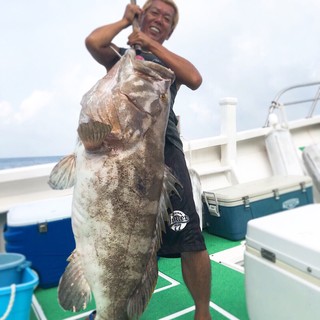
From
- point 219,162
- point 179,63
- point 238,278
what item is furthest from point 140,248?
point 219,162

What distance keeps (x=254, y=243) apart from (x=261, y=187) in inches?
110

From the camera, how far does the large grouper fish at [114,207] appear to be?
158 cm

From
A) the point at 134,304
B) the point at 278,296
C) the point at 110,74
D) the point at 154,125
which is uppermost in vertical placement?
the point at 110,74

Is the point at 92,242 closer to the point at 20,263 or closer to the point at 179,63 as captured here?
the point at 179,63

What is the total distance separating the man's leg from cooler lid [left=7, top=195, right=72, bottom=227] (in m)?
1.47

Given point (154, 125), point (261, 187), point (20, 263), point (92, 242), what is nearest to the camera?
point (92, 242)

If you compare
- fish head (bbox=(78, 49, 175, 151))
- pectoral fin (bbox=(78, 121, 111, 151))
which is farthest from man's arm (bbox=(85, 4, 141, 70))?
pectoral fin (bbox=(78, 121, 111, 151))

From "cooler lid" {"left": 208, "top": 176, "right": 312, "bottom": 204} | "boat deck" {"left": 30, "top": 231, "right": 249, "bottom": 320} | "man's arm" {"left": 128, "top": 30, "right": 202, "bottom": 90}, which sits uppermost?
"man's arm" {"left": 128, "top": 30, "right": 202, "bottom": 90}

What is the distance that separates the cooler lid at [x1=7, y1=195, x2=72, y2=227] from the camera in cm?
322

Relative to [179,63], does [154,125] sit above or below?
below

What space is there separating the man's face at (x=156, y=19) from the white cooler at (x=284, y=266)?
1323mm

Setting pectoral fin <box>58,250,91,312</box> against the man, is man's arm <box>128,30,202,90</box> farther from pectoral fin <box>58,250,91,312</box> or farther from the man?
pectoral fin <box>58,250,91,312</box>

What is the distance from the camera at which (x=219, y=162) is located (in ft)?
17.9

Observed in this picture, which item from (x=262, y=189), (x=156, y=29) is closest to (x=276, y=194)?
(x=262, y=189)
